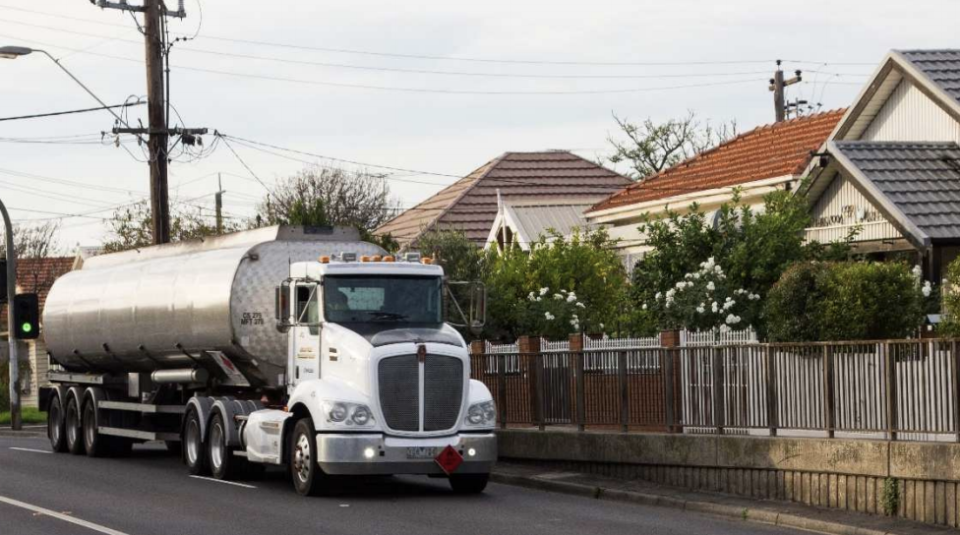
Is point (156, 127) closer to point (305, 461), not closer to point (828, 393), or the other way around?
point (305, 461)

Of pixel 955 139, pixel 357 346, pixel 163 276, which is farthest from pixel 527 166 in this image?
pixel 357 346

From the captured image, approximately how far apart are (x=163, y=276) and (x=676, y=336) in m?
8.51

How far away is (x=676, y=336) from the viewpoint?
22.8 meters

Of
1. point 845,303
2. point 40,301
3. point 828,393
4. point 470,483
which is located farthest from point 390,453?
point 40,301

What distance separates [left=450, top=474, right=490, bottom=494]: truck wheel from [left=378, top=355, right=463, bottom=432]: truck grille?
910mm

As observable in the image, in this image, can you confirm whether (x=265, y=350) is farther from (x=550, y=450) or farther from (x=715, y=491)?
(x=715, y=491)

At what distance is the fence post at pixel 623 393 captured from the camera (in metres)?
23.4

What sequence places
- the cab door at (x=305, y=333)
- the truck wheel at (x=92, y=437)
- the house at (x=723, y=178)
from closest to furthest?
the cab door at (x=305, y=333), the truck wheel at (x=92, y=437), the house at (x=723, y=178)

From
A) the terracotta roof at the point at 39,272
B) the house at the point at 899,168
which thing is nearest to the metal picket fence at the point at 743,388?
the house at the point at 899,168

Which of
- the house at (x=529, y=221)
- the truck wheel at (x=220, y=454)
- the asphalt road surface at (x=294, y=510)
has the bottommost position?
the asphalt road surface at (x=294, y=510)

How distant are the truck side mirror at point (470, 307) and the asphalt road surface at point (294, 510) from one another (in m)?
2.20

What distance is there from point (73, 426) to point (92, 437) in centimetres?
98

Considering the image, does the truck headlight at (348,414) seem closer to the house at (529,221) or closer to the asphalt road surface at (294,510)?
the asphalt road surface at (294,510)

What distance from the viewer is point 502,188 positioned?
60.1 m
